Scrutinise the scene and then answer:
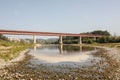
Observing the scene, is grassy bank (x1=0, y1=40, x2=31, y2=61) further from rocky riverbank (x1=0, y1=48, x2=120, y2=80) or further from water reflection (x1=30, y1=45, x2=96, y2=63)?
rocky riverbank (x1=0, y1=48, x2=120, y2=80)

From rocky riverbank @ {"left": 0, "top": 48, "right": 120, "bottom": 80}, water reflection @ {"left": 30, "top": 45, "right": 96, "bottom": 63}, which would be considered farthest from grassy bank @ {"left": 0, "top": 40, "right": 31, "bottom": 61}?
rocky riverbank @ {"left": 0, "top": 48, "right": 120, "bottom": 80}

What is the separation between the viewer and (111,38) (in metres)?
139

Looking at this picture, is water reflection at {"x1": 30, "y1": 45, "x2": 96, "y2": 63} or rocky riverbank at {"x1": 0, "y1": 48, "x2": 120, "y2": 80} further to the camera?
water reflection at {"x1": 30, "y1": 45, "x2": 96, "y2": 63}

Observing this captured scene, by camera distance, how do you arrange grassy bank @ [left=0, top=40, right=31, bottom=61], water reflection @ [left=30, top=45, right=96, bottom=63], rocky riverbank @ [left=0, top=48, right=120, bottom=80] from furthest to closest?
grassy bank @ [left=0, top=40, right=31, bottom=61], water reflection @ [left=30, top=45, right=96, bottom=63], rocky riverbank @ [left=0, top=48, right=120, bottom=80]

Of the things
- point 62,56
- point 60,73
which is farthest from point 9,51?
point 60,73

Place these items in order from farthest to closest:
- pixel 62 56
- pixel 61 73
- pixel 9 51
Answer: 1. pixel 9 51
2. pixel 62 56
3. pixel 61 73

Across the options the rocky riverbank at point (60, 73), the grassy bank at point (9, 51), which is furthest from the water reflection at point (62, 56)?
the rocky riverbank at point (60, 73)

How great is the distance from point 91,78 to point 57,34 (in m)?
132

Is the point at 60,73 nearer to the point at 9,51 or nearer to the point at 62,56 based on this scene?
the point at 62,56

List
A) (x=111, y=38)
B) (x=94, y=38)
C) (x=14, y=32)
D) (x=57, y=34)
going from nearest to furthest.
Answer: (x=14, y=32), (x=111, y=38), (x=57, y=34), (x=94, y=38)

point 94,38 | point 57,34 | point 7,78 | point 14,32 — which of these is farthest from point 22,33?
point 7,78

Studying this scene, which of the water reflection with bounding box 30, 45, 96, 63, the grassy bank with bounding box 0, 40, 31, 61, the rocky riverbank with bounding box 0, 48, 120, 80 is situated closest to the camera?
the rocky riverbank with bounding box 0, 48, 120, 80

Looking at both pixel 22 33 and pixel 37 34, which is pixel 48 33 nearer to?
pixel 37 34

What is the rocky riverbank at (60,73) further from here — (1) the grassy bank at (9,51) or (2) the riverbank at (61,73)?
(1) the grassy bank at (9,51)
